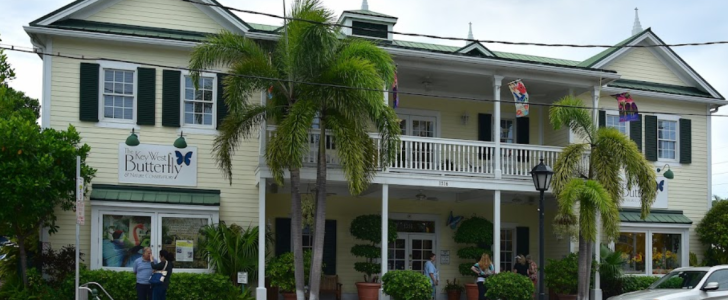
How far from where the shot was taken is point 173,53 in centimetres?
2056

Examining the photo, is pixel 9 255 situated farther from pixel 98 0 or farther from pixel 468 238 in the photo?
pixel 468 238

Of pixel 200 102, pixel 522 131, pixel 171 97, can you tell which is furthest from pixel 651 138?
pixel 171 97

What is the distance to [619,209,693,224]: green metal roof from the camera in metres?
24.3

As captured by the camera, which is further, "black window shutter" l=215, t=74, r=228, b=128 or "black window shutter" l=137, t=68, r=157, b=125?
"black window shutter" l=215, t=74, r=228, b=128

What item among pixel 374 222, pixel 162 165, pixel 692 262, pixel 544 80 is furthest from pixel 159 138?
pixel 692 262

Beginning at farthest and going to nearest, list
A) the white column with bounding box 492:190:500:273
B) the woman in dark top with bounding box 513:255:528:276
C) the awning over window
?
the woman in dark top with bounding box 513:255:528:276 < the white column with bounding box 492:190:500:273 < the awning over window

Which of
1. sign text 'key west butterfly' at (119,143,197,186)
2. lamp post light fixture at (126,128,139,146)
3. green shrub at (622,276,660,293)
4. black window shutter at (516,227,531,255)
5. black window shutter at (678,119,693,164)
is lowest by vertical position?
green shrub at (622,276,660,293)

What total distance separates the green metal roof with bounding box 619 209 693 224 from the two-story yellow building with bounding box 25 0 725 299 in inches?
1.6

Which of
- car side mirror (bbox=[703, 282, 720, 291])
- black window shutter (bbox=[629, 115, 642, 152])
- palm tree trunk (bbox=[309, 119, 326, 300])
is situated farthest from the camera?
black window shutter (bbox=[629, 115, 642, 152])

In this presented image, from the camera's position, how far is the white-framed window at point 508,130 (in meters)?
25.2

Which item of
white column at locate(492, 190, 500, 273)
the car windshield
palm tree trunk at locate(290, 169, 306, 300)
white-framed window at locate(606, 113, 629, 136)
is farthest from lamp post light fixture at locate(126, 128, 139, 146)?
white-framed window at locate(606, 113, 629, 136)

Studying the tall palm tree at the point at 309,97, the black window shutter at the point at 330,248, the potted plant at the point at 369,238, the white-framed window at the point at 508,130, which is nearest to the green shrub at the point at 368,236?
the potted plant at the point at 369,238

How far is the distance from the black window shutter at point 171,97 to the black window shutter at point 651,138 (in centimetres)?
1357

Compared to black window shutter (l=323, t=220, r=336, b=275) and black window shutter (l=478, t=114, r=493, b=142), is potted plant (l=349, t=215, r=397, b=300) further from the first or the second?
black window shutter (l=478, t=114, r=493, b=142)
